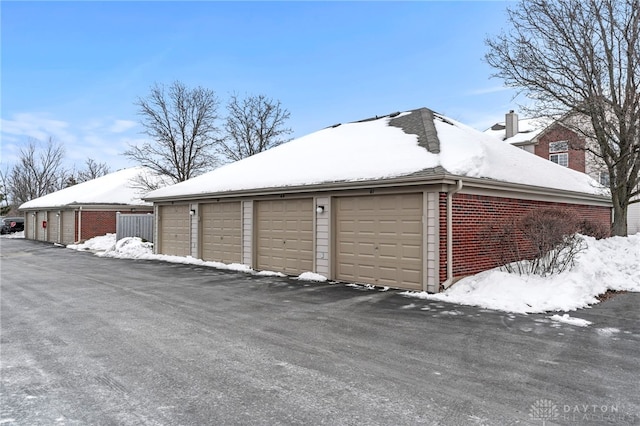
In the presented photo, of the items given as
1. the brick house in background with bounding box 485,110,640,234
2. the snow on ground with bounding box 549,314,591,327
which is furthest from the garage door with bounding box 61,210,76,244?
the brick house in background with bounding box 485,110,640,234

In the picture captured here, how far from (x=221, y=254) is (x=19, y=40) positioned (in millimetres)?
9924

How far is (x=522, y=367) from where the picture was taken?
4.43 meters

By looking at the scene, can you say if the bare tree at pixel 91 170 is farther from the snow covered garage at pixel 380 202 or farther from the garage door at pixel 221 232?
the garage door at pixel 221 232

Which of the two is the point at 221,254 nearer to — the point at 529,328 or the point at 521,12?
the point at 529,328

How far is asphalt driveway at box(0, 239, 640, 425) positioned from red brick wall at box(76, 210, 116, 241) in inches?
762

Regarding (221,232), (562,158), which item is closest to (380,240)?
(221,232)

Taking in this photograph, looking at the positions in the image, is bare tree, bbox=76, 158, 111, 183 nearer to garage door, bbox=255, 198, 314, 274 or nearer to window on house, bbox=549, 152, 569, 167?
garage door, bbox=255, 198, 314, 274

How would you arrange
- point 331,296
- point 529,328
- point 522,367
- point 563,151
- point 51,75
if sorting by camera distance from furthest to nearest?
point 563,151 → point 51,75 → point 331,296 → point 529,328 → point 522,367

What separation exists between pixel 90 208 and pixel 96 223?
1016 millimetres

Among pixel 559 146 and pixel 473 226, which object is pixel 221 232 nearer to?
pixel 473 226

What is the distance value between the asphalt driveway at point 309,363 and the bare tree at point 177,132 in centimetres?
1972

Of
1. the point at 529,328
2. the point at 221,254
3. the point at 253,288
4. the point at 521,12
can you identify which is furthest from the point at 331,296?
the point at 521,12

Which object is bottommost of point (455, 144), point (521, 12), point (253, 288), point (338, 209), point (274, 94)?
point (253, 288)

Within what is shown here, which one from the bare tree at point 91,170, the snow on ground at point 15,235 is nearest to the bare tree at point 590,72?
the snow on ground at point 15,235
